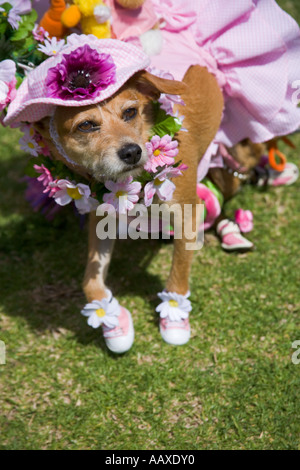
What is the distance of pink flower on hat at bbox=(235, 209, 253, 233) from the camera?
4.29 meters

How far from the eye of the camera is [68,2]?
10.7 feet

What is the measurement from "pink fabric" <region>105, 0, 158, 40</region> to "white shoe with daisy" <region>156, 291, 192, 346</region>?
160cm

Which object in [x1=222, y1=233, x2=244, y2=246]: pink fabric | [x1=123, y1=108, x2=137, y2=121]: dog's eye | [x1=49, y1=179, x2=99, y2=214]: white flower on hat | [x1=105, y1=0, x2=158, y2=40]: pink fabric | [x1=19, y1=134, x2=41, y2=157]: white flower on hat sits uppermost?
[x1=105, y1=0, x2=158, y2=40]: pink fabric

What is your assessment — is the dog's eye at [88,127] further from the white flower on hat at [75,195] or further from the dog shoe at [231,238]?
the dog shoe at [231,238]

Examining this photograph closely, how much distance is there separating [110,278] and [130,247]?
34cm

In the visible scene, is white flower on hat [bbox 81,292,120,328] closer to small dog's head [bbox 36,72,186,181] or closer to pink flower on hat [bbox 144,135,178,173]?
small dog's head [bbox 36,72,186,181]

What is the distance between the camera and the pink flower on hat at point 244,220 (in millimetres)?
4293

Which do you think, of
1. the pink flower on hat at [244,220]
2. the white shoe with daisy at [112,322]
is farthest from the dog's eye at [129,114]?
the pink flower on hat at [244,220]

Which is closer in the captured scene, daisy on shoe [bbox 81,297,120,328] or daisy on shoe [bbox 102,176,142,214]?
daisy on shoe [bbox 102,176,142,214]

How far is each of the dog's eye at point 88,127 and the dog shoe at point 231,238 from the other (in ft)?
5.71

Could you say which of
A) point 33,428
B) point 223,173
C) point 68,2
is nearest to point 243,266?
point 223,173

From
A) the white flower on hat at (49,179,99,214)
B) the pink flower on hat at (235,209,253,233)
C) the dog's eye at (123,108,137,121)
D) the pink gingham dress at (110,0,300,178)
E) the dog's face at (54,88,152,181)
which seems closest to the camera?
the dog's face at (54,88,152,181)

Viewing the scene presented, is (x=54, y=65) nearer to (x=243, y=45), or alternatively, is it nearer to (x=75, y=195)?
(x=75, y=195)

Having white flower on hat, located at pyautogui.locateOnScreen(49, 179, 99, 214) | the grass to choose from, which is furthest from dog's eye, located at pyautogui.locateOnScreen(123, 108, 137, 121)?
the grass
